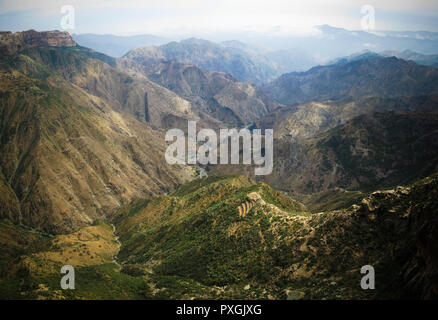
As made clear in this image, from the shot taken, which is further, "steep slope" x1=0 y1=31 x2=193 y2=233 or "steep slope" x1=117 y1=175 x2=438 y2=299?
"steep slope" x1=0 y1=31 x2=193 y2=233

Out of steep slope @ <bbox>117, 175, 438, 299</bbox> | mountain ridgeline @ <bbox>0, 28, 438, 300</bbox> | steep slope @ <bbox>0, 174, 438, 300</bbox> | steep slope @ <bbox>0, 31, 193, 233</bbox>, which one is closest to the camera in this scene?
steep slope @ <bbox>117, 175, 438, 299</bbox>

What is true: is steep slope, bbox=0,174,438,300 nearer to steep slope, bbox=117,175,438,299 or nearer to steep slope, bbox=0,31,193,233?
steep slope, bbox=117,175,438,299

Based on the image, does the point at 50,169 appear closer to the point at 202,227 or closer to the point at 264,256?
the point at 202,227

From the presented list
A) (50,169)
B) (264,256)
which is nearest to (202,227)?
(264,256)

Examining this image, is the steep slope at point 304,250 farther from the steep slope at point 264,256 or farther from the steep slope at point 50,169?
the steep slope at point 50,169

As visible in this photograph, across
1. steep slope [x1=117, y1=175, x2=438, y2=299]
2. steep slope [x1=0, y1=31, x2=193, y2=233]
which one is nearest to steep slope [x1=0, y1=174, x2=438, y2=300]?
steep slope [x1=117, y1=175, x2=438, y2=299]

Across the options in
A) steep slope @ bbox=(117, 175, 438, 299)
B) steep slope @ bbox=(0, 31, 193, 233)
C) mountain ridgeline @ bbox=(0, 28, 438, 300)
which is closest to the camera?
steep slope @ bbox=(117, 175, 438, 299)

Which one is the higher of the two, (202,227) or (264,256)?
(264,256)

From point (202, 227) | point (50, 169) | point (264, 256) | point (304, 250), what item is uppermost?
point (304, 250)

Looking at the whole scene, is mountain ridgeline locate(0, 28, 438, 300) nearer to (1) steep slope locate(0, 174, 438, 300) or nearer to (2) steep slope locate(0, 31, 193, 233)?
(1) steep slope locate(0, 174, 438, 300)

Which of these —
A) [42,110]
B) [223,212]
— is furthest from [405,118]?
[42,110]

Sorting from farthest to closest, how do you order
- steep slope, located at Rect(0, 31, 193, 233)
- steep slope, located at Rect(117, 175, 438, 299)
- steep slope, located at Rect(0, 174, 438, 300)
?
steep slope, located at Rect(0, 31, 193, 233)
steep slope, located at Rect(0, 174, 438, 300)
steep slope, located at Rect(117, 175, 438, 299)
